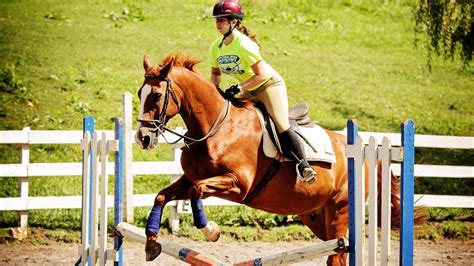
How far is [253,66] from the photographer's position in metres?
6.86

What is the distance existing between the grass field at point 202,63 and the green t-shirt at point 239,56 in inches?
250

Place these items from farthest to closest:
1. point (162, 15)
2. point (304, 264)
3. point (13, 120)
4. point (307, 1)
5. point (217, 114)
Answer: point (307, 1) < point (162, 15) < point (13, 120) < point (304, 264) < point (217, 114)

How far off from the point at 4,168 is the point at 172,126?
5.30m

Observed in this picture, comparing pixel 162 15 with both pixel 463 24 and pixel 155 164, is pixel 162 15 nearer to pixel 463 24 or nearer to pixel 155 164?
pixel 463 24

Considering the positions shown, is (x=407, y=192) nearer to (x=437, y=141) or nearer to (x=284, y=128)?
(x=284, y=128)

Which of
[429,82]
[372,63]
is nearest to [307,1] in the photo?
[372,63]

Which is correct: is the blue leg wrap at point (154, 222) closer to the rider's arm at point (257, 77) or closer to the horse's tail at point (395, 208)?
the rider's arm at point (257, 77)

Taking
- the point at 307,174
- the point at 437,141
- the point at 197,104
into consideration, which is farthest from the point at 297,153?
the point at 437,141

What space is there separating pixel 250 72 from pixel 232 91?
251 millimetres

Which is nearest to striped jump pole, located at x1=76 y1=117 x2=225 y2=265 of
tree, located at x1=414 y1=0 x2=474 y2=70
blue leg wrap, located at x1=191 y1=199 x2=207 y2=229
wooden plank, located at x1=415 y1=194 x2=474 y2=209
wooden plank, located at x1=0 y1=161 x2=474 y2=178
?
blue leg wrap, located at x1=191 y1=199 x2=207 y2=229

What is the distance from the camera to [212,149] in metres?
6.66

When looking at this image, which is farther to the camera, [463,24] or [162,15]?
[162,15]

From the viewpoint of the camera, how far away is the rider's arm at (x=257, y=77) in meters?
6.83

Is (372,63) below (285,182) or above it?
above
